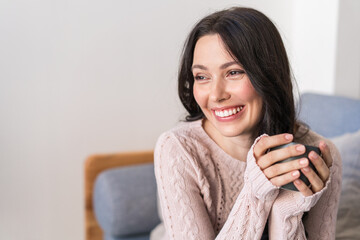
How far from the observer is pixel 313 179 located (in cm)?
107

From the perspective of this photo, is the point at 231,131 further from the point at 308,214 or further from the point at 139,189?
the point at 139,189

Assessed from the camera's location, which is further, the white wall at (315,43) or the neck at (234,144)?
the white wall at (315,43)

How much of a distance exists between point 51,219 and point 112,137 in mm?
526

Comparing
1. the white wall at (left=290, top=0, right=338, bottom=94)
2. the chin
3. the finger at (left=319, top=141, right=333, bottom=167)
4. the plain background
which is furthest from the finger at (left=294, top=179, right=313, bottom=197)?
the white wall at (left=290, top=0, right=338, bottom=94)

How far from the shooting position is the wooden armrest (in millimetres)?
2480

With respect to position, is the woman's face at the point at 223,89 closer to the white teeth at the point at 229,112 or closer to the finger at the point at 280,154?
the white teeth at the point at 229,112

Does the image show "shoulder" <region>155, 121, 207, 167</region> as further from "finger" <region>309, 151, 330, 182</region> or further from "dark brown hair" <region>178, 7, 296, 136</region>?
"finger" <region>309, 151, 330, 182</region>

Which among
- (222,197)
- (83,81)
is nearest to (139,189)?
(83,81)

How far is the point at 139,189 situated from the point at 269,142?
113 cm

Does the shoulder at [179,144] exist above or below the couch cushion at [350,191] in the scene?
above

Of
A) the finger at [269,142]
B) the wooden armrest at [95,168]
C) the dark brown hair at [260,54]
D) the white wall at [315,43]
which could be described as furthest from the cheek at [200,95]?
the wooden armrest at [95,168]

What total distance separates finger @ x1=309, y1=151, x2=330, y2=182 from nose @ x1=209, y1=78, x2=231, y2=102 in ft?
0.92

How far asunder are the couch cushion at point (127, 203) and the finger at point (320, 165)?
1.12 meters

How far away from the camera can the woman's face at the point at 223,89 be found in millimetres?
1221
